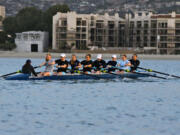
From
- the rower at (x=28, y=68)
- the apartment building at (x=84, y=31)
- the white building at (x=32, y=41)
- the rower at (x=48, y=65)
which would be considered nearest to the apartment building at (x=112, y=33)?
the apartment building at (x=84, y=31)

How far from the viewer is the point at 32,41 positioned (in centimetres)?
15962

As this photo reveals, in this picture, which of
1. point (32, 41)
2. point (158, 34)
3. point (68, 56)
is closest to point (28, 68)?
point (68, 56)

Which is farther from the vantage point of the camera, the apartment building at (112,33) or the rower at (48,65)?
the apartment building at (112,33)

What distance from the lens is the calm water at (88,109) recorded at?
22.1m

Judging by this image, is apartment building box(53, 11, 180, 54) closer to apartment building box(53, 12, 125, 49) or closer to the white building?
apartment building box(53, 12, 125, 49)

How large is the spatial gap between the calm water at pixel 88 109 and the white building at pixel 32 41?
11654 cm

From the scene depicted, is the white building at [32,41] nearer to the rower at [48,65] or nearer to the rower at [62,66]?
the rower at [62,66]

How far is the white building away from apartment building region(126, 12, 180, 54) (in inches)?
904

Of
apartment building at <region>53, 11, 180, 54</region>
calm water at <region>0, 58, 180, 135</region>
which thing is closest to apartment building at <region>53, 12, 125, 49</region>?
apartment building at <region>53, 11, 180, 54</region>

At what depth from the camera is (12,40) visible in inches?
7288

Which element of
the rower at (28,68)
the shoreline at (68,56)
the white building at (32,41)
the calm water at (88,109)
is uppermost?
the white building at (32,41)

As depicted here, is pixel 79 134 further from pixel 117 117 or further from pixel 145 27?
pixel 145 27

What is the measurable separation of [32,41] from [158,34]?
105 feet

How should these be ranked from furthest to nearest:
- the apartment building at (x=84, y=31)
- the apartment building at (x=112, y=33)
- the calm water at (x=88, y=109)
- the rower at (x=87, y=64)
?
the apartment building at (x=84, y=31), the apartment building at (x=112, y=33), the rower at (x=87, y=64), the calm water at (x=88, y=109)
